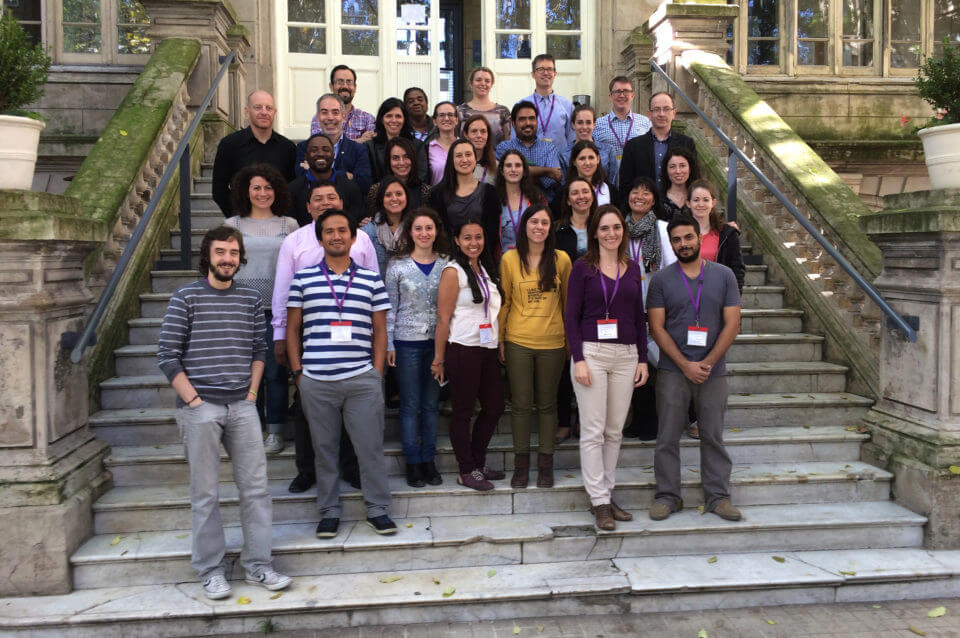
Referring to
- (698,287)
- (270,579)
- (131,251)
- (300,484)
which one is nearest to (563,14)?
(698,287)

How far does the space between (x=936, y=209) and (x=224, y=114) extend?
682 centimetres

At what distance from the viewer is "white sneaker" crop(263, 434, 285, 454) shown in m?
4.84

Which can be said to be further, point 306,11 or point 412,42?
point 412,42

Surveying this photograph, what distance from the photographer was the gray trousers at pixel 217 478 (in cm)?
386

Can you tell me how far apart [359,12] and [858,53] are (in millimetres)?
6953

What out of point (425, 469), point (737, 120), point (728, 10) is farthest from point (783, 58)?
point (425, 469)

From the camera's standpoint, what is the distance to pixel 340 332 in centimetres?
420

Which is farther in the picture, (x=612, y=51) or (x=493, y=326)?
(x=612, y=51)

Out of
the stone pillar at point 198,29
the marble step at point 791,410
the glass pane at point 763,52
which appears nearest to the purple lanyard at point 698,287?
the marble step at point 791,410

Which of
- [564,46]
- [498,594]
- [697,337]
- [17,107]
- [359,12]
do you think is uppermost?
[359,12]

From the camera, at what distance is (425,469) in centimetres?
475

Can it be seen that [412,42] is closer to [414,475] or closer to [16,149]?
[16,149]

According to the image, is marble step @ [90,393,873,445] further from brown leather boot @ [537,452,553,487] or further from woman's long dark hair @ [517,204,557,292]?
woman's long dark hair @ [517,204,557,292]

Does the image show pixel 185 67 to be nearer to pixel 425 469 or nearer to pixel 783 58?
pixel 425 469
